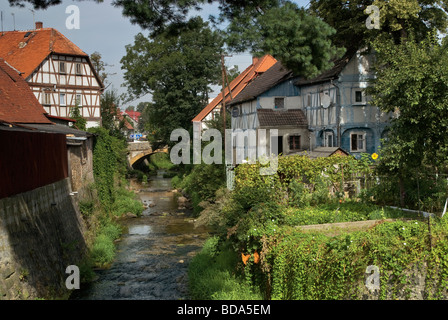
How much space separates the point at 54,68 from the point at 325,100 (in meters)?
20.9

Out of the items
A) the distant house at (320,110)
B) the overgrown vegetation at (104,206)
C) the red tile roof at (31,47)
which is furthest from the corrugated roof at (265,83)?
the red tile roof at (31,47)

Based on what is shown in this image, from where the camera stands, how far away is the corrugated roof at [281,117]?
94.0 feet

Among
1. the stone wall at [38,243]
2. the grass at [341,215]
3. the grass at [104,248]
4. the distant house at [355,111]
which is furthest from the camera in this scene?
the distant house at [355,111]

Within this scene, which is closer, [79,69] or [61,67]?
[61,67]

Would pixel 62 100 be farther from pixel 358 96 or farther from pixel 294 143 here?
pixel 358 96

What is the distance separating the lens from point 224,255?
49.8ft

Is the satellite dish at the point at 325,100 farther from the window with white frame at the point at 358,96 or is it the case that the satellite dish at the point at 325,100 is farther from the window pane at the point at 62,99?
the window pane at the point at 62,99

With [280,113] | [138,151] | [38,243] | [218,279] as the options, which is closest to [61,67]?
[138,151]

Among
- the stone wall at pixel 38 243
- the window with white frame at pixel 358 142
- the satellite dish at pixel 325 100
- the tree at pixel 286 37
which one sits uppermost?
the satellite dish at pixel 325 100

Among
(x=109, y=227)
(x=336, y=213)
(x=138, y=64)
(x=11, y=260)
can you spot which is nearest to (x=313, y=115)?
(x=109, y=227)

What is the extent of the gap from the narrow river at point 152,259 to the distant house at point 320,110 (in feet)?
27.0

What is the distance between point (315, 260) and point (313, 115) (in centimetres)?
1988

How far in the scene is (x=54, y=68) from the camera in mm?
34781

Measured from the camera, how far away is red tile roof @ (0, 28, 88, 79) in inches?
1323
